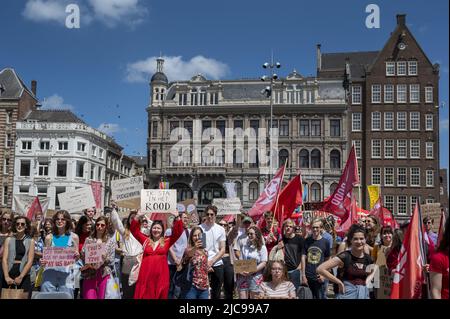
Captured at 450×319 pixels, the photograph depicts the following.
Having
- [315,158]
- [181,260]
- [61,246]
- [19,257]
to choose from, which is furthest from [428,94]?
[19,257]

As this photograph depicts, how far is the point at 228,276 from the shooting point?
33.3ft

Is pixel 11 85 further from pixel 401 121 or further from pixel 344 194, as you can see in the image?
pixel 344 194

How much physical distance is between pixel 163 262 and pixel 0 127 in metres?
51.9

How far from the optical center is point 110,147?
62.8 m

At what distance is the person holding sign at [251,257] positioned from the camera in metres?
8.73

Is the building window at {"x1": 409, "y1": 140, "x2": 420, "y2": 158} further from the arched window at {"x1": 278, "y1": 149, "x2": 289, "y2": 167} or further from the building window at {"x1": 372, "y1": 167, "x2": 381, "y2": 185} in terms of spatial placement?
the arched window at {"x1": 278, "y1": 149, "x2": 289, "y2": 167}

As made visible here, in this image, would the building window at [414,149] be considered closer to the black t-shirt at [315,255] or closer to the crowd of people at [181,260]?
the crowd of people at [181,260]

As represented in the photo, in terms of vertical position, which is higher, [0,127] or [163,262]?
[0,127]

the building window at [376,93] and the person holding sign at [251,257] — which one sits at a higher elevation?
the building window at [376,93]

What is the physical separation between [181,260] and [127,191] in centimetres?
501

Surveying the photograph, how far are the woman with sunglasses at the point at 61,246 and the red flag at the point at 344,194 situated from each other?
8.26 meters

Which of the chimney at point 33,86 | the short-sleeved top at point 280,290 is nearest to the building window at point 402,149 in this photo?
the chimney at point 33,86
